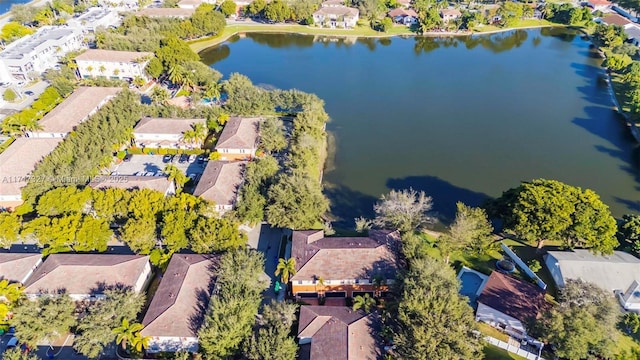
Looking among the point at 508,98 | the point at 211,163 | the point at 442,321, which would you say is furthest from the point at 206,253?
the point at 508,98

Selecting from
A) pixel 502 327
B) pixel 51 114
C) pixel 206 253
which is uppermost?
pixel 51 114

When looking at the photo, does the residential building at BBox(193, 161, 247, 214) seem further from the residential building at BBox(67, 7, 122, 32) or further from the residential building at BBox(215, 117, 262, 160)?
the residential building at BBox(67, 7, 122, 32)

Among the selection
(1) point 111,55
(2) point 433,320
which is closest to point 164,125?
(1) point 111,55

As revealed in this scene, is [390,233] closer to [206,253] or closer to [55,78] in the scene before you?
[206,253]

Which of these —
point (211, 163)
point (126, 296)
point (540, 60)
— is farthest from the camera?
point (540, 60)

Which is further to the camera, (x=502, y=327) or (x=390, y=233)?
(x=390, y=233)

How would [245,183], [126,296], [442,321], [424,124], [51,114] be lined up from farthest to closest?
1. [424,124]
2. [51,114]
3. [245,183]
4. [126,296]
5. [442,321]
